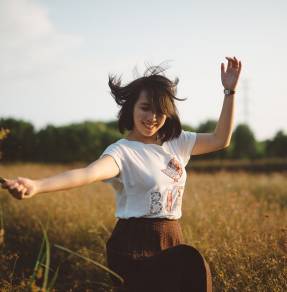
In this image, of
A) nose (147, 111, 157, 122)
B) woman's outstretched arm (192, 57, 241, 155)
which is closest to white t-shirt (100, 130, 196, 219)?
nose (147, 111, 157, 122)

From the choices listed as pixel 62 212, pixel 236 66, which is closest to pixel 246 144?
pixel 62 212

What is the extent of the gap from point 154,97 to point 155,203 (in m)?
0.62

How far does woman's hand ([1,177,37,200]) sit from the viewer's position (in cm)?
166

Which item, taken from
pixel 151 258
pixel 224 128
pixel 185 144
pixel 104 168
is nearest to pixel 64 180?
pixel 104 168

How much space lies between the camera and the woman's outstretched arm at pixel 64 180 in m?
1.68

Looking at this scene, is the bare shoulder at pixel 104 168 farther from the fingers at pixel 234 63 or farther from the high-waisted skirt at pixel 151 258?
the fingers at pixel 234 63

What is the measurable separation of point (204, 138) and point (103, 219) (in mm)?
2836

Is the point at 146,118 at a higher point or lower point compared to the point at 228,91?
lower

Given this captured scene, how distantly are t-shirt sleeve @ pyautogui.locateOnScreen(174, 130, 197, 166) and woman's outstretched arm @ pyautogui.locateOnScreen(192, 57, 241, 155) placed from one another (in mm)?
34

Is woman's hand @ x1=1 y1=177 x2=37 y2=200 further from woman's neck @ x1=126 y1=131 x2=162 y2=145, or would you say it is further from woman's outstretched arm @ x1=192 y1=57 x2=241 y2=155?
woman's outstretched arm @ x1=192 y1=57 x2=241 y2=155

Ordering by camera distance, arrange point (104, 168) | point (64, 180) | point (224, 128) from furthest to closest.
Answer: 1. point (224, 128)
2. point (104, 168)
3. point (64, 180)

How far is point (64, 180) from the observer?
6.56ft

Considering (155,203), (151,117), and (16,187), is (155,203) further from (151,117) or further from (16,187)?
(16,187)

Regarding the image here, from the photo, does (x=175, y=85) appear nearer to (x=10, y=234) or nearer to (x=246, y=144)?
(x=10, y=234)
